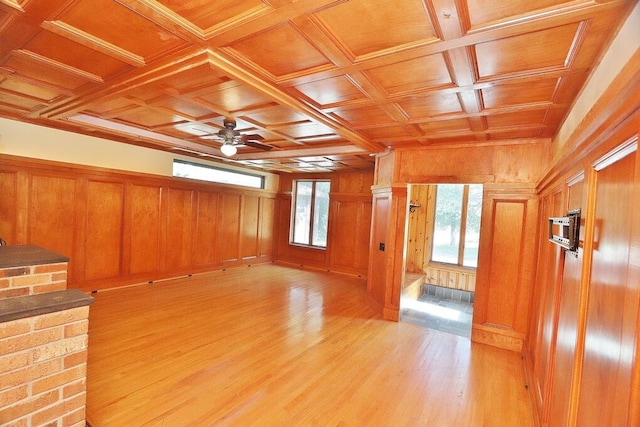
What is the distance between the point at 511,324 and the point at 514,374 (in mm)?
719

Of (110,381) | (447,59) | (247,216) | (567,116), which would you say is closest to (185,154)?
(247,216)

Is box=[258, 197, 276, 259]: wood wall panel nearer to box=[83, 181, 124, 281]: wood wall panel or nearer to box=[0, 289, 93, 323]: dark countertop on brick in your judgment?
box=[83, 181, 124, 281]: wood wall panel

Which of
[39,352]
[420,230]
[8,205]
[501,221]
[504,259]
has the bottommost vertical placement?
[39,352]

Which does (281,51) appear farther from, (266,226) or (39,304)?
(266,226)

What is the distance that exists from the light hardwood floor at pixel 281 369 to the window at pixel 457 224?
2809 millimetres

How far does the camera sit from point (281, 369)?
2.86 metres

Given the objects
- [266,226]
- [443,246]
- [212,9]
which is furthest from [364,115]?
[266,226]

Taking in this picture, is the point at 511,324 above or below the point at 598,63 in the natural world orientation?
below

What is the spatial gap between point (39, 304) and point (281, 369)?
2.00 metres

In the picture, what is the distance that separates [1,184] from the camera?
389 cm

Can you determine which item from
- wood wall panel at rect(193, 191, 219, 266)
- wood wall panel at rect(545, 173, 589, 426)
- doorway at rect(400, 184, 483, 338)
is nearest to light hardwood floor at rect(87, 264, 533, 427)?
wood wall panel at rect(545, 173, 589, 426)

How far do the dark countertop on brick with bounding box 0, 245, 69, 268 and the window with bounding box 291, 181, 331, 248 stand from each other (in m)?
5.87

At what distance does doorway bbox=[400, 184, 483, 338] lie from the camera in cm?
591

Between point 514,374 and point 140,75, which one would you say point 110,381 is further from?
point 514,374
